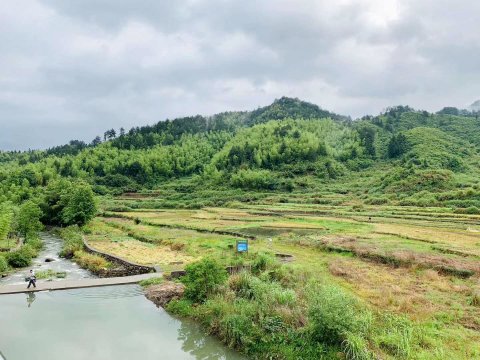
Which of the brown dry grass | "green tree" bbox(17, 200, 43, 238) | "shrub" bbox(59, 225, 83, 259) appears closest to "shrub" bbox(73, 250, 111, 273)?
the brown dry grass

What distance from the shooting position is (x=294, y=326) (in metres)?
17.9

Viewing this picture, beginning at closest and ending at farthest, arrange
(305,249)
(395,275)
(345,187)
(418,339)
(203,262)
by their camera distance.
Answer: (418,339) < (203,262) < (395,275) < (305,249) < (345,187)

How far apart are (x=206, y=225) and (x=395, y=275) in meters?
31.2

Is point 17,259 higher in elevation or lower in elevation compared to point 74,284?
higher

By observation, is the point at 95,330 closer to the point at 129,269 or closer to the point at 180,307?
the point at 180,307

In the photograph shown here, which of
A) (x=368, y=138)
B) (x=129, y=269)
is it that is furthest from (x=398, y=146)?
(x=129, y=269)

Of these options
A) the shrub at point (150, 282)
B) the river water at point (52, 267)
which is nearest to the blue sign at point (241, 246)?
the shrub at point (150, 282)

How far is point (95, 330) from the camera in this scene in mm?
19984

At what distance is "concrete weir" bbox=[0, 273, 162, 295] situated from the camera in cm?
2512

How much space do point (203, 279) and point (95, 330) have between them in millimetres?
5967

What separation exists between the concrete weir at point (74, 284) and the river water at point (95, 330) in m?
0.49

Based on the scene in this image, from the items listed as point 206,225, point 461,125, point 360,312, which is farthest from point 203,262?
point 461,125

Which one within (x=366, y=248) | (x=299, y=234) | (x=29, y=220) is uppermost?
(x=29, y=220)

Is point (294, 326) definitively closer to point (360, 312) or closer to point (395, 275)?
point (360, 312)
